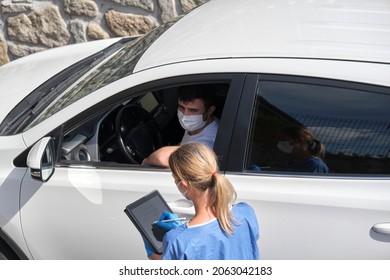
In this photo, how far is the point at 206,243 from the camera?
2428 mm

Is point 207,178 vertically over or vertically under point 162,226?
over

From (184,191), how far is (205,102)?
1.09 metres

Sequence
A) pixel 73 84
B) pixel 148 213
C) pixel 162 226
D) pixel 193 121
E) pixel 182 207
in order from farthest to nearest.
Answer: pixel 73 84 → pixel 193 121 → pixel 182 207 → pixel 148 213 → pixel 162 226

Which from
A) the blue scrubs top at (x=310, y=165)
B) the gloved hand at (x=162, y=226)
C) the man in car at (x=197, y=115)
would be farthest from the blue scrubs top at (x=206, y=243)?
the man in car at (x=197, y=115)

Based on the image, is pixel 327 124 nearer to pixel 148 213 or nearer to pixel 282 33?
pixel 282 33

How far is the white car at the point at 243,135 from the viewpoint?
2.99 metres

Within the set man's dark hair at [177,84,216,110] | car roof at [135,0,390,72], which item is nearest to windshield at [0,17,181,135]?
car roof at [135,0,390,72]

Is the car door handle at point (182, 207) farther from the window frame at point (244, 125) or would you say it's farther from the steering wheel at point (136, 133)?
the steering wheel at point (136, 133)

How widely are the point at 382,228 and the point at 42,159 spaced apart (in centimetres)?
159

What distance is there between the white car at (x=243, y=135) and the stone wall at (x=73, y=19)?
256cm

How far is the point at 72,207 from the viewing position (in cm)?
336

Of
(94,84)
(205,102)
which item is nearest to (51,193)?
(94,84)

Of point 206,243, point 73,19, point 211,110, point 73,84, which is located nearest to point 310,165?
point 211,110
